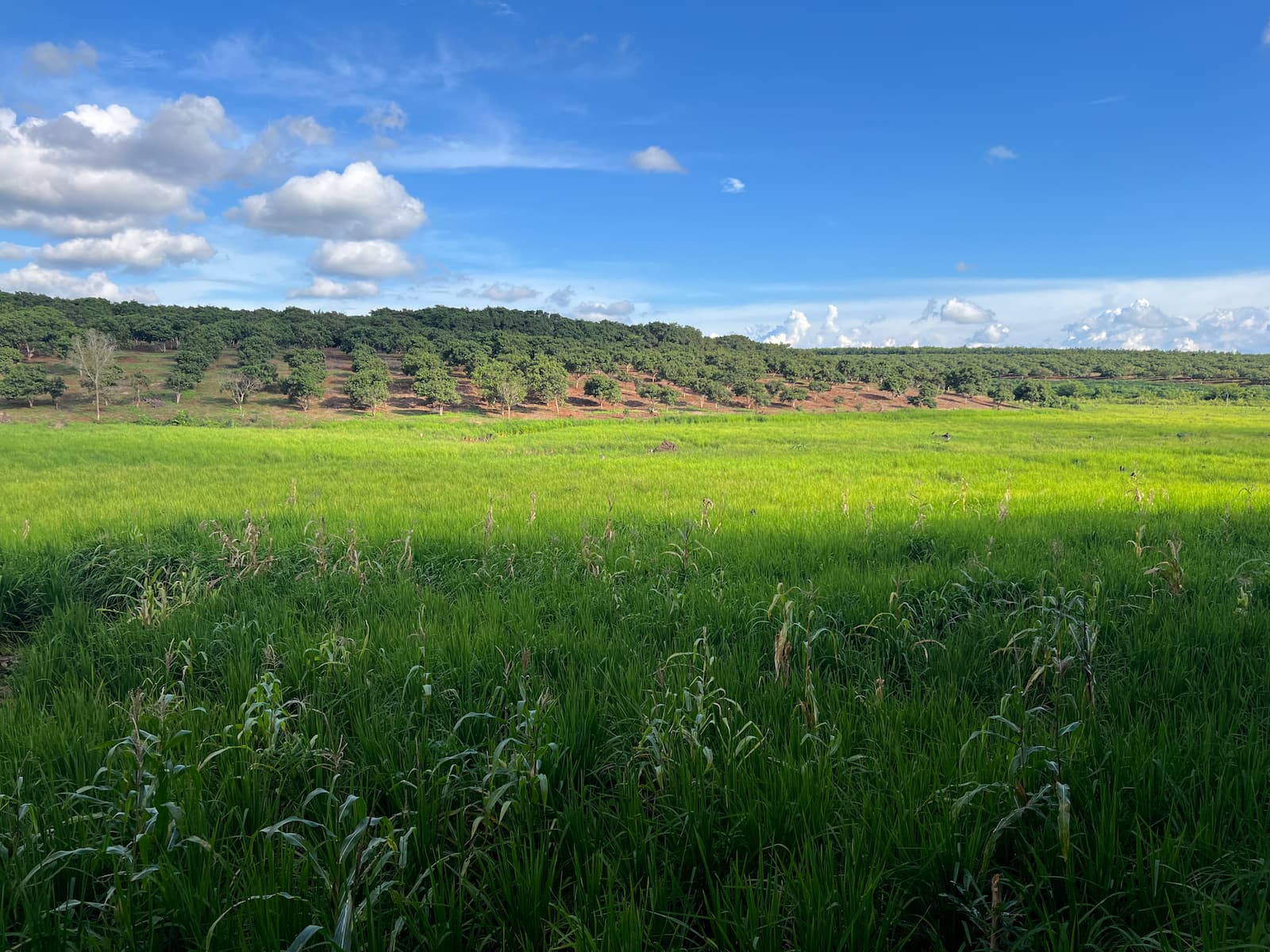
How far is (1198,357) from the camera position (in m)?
158

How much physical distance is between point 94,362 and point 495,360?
41636mm

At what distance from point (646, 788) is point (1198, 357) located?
212 metres

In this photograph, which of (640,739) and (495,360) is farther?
(495,360)

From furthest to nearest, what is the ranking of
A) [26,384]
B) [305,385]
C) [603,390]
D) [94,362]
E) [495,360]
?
1. [495,360]
2. [603,390]
3. [305,385]
4. [26,384]
5. [94,362]

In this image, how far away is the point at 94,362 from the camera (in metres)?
60.6

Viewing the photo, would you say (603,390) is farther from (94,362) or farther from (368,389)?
(94,362)

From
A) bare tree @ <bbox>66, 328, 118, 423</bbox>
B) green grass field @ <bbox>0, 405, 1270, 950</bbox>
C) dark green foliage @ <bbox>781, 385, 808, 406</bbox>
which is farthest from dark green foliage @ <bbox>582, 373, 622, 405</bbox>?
green grass field @ <bbox>0, 405, 1270, 950</bbox>

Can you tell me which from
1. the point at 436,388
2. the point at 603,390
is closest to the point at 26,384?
the point at 436,388

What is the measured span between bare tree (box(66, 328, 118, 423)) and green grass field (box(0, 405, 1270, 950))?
6713 centimetres

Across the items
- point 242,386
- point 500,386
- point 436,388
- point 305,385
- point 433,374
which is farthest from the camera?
point 433,374

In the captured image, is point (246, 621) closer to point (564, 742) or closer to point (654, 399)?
point (564, 742)

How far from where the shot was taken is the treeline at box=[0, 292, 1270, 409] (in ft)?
249

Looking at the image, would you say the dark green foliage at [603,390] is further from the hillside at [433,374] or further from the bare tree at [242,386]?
the bare tree at [242,386]

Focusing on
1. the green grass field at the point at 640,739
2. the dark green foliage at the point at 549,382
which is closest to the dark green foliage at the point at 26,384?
the dark green foliage at the point at 549,382
